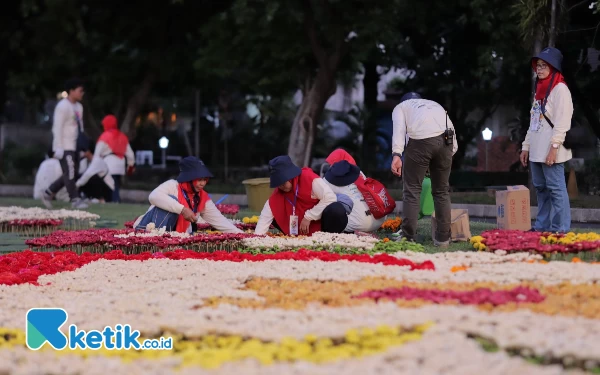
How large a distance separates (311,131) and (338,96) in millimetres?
25061

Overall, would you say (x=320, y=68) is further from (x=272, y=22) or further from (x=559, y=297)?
(x=559, y=297)

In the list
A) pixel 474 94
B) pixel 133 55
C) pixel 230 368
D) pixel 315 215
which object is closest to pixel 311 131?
pixel 474 94

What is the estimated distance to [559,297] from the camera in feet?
22.2

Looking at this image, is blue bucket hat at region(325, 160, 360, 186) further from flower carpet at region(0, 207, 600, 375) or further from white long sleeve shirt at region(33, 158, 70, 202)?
white long sleeve shirt at region(33, 158, 70, 202)

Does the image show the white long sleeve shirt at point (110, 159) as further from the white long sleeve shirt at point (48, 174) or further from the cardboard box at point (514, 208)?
the cardboard box at point (514, 208)

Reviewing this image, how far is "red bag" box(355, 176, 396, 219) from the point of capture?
12.3 m

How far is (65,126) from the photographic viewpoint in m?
19.1

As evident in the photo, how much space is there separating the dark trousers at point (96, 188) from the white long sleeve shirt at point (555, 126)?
1191cm

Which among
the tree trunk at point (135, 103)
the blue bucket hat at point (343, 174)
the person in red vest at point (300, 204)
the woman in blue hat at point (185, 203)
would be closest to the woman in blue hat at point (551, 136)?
the blue bucket hat at point (343, 174)

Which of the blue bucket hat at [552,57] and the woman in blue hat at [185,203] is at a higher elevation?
the blue bucket hat at [552,57]

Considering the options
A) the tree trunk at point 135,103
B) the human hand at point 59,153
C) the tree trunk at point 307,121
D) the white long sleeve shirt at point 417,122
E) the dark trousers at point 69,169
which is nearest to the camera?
the white long sleeve shirt at point 417,122

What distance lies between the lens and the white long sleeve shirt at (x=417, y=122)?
1123 centimetres

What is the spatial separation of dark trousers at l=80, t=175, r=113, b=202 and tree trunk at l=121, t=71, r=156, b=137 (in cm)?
968

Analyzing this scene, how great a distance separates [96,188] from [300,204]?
11026mm
